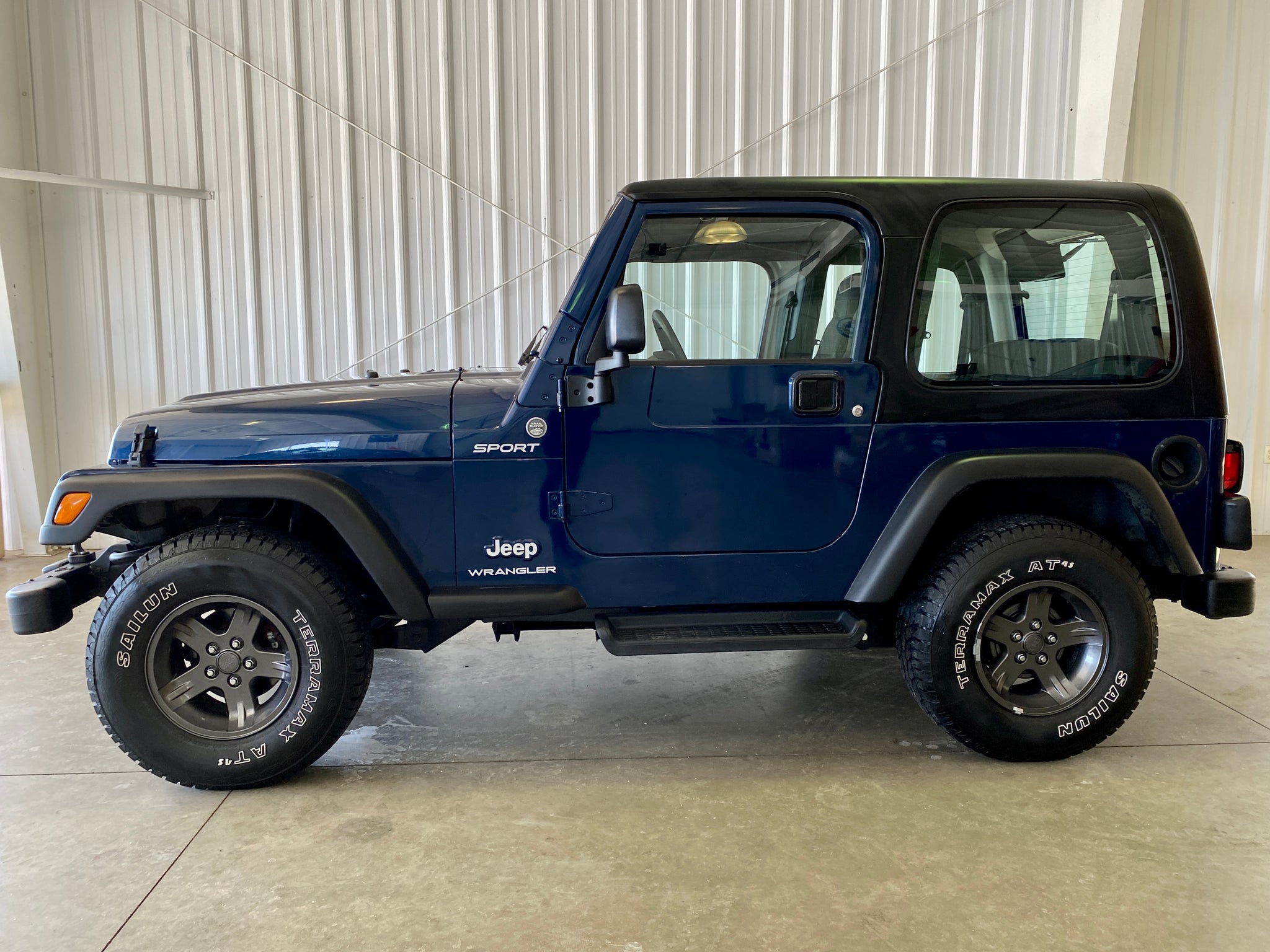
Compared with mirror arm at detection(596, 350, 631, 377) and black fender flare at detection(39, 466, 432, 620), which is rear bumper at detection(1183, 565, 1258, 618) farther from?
black fender flare at detection(39, 466, 432, 620)

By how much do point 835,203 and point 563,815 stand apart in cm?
203

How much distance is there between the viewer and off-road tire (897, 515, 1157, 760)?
8.46 feet

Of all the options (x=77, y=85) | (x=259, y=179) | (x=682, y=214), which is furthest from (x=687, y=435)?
(x=77, y=85)

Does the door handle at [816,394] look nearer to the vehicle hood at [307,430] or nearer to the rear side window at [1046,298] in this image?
the rear side window at [1046,298]

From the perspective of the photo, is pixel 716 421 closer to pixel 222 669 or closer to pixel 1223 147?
pixel 222 669

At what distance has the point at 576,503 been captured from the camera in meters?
2.55

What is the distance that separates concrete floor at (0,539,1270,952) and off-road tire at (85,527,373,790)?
14cm

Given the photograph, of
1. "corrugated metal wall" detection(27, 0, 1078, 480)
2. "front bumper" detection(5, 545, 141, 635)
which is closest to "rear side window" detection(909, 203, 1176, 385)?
"front bumper" detection(5, 545, 141, 635)

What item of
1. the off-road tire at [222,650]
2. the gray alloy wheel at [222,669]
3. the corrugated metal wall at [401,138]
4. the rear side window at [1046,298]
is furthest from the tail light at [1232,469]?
the corrugated metal wall at [401,138]

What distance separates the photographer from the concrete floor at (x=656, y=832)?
Result: 6.15ft

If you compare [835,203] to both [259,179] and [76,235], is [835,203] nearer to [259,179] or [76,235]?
[259,179]

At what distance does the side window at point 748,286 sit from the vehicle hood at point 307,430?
0.69 m

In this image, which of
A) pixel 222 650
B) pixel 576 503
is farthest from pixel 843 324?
pixel 222 650

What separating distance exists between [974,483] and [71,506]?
2.73 meters
